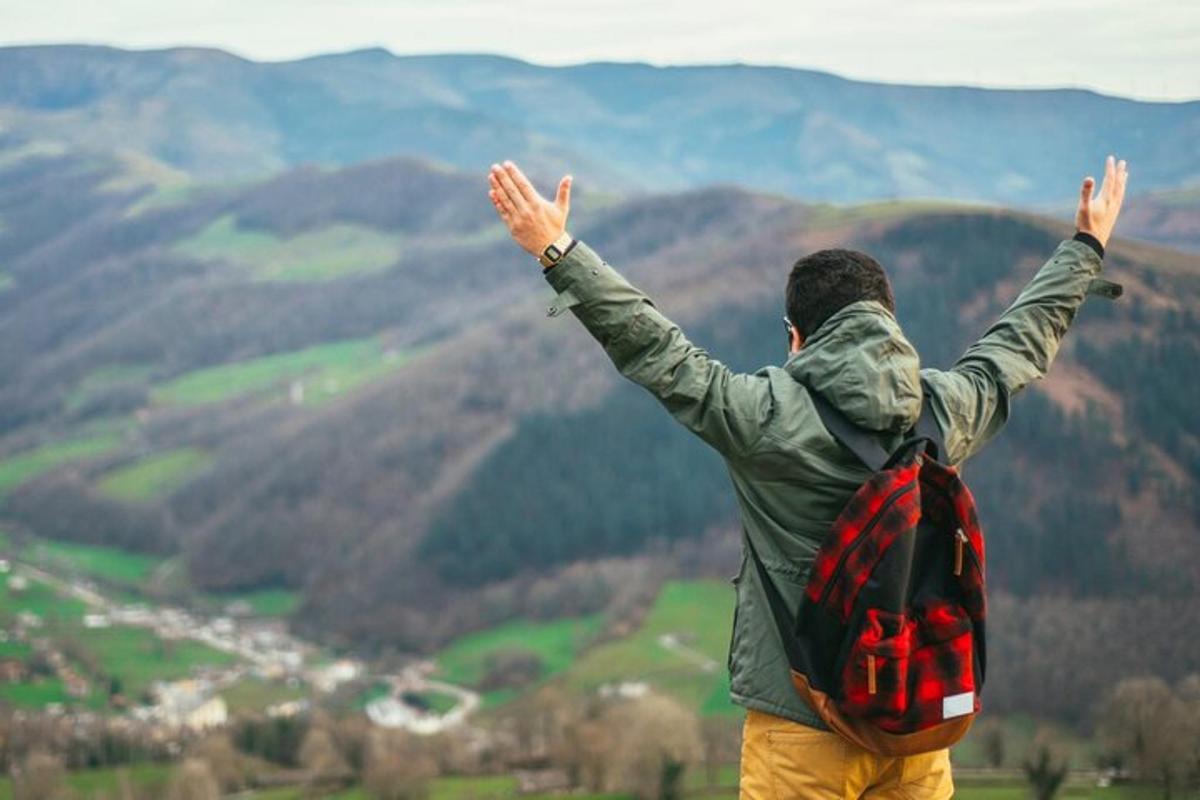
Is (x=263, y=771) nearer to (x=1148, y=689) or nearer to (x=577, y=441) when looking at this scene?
(x=1148, y=689)

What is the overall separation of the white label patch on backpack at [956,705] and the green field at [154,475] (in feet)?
501

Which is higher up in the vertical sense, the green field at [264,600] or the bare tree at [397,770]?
the bare tree at [397,770]

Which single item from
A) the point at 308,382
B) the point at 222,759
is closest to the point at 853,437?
the point at 222,759

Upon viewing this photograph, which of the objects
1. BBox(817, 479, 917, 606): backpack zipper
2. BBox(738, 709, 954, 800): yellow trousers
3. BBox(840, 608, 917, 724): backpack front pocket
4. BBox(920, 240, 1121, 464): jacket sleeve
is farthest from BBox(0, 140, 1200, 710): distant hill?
BBox(817, 479, 917, 606): backpack zipper

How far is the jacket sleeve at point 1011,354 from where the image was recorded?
6273 millimetres

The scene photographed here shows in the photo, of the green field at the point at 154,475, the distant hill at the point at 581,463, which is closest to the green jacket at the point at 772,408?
the distant hill at the point at 581,463

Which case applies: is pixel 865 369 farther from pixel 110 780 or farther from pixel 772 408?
pixel 110 780

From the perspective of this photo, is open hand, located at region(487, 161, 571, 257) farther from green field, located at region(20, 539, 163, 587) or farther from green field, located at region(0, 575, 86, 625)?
green field, located at region(20, 539, 163, 587)

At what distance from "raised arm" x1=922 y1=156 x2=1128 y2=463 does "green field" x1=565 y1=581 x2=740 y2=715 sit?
69.7 meters

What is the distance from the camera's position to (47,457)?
174m

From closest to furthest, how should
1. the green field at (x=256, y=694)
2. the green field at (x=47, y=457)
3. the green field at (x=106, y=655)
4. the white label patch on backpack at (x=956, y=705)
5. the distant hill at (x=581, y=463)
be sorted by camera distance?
the white label patch on backpack at (x=956, y=705), the green field at (x=256, y=694), the green field at (x=106, y=655), the distant hill at (x=581, y=463), the green field at (x=47, y=457)

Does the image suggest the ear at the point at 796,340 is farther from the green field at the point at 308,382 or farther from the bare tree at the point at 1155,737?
the green field at the point at 308,382

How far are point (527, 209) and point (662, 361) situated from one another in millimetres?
829

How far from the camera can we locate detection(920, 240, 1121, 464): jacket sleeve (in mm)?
6273
